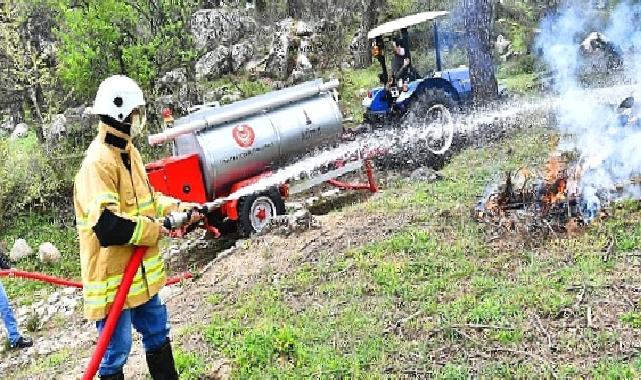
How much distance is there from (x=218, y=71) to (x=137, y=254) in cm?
1377

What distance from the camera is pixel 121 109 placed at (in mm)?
3674

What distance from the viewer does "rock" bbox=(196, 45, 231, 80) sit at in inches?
660

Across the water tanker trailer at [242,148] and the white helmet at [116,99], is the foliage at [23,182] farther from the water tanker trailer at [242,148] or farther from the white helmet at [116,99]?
the white helmet at [116,99]

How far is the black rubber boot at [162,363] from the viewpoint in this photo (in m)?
4.09

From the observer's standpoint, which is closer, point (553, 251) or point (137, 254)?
point (137, 254)

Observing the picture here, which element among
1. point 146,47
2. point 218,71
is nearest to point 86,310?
point 146,47

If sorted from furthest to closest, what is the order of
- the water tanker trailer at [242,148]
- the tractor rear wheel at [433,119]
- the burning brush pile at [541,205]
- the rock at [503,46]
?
the rock at [503,46], the tractor rear wheel at [433,119], the water tanker trailer at [242,148], the burning brush pile at [541,205]

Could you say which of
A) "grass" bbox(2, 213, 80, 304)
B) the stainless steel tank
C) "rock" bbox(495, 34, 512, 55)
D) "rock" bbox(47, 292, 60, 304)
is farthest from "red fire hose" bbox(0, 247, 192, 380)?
"rock" bbox(495, 34, 512, 55)

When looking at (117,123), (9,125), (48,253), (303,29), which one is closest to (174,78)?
(303,29)

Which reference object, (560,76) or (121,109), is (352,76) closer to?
(560,76)

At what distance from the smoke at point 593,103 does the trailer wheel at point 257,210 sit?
379 cm

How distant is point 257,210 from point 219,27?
10.3m

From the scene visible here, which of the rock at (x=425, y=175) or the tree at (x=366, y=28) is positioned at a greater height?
the tree at (x=366, y=28)

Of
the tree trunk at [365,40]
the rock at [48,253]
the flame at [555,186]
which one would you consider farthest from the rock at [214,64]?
the flame at [555,186]
